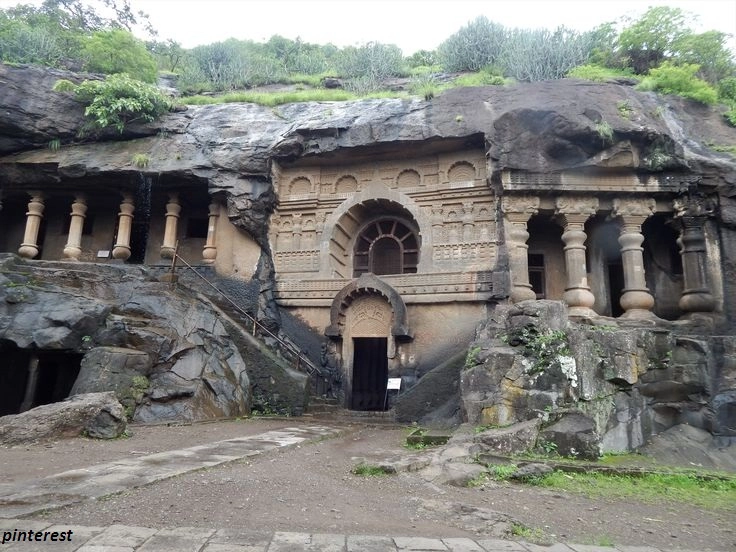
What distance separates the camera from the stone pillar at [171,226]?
16000 mm

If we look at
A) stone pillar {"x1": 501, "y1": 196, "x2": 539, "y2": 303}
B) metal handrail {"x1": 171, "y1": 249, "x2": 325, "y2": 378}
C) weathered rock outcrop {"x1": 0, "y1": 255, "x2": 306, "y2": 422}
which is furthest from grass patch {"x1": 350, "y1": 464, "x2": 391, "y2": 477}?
stone pillar {"x1": 501, "y1": 196, "x2": 539, "y2": 303}

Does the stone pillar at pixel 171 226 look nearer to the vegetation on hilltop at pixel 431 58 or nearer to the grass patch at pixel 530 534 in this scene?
the vegetation on hilltop at pixel 431 58

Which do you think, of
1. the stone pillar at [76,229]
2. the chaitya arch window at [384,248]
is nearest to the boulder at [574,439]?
the chaitya arch window at [384,248]

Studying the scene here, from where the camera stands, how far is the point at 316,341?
14.6 metres

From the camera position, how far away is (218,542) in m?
3.28

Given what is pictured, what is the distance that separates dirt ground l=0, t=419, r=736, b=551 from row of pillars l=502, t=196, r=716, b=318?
27.6 feet

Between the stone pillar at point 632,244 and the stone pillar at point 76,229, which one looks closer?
the stone pillar at point 632,244

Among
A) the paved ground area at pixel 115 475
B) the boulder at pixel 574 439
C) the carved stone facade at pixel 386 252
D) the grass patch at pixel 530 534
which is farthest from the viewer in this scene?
the carved stone facade at pixel 386 252

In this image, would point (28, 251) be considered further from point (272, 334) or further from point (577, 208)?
point (577, 208)

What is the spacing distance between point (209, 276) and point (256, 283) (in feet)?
4.77

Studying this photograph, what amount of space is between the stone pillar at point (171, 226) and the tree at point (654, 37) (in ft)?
56.8

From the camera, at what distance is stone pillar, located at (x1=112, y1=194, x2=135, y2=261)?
637 inches

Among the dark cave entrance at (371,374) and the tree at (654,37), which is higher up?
the tree at (654,37)

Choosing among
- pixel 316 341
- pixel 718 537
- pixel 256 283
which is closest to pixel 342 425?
pixel 316 341
